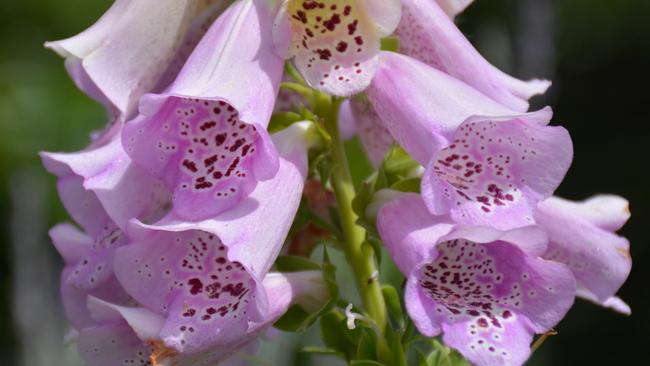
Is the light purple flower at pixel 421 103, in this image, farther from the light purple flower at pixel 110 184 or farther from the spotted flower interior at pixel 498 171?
the light purple flower at pixel 110 184

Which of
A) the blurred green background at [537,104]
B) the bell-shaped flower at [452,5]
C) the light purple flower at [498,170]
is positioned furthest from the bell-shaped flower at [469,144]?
the blurred green background at [537,104]

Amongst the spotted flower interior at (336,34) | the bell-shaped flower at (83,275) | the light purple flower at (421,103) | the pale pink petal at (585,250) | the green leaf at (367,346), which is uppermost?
the spotted flower interior at (336,34)

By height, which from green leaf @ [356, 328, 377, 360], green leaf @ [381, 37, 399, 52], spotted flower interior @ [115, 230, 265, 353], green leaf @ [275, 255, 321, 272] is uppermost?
green leaf @ [381, 37, 399, 52]

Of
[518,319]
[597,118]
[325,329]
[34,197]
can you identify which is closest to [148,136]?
[325,329]

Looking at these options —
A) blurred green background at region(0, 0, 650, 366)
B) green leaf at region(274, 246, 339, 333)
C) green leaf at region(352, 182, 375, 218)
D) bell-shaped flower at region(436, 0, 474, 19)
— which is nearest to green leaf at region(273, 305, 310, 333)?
green leaf at region(274, 246, 339, 333)

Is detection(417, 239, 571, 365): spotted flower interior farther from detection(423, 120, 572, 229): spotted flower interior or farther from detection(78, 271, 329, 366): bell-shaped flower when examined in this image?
detection(78, 271, 329, 366): bell-shaped flower

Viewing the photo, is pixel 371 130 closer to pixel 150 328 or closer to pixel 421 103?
pixel 421 103

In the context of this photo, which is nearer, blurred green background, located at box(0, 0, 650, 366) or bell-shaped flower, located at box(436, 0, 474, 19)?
bell-shaped flower, located at box(436, 0, 474, 19)
